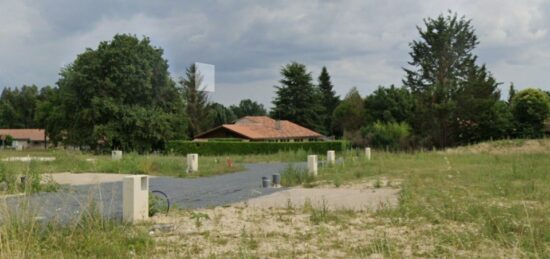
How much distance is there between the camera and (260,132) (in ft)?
161

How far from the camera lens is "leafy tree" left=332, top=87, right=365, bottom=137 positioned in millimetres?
56697

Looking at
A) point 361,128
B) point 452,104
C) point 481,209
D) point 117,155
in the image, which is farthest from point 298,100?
point 481,209

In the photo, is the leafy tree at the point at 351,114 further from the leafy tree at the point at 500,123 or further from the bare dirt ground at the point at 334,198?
the bare dirt ground at the point at 334,198

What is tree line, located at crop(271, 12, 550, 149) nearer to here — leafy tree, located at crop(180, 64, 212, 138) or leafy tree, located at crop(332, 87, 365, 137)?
leafy tree, located at crop(332, 87, 365, 137)

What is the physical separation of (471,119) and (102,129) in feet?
104

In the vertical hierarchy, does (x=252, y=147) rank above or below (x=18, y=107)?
below

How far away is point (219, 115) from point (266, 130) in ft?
78.2

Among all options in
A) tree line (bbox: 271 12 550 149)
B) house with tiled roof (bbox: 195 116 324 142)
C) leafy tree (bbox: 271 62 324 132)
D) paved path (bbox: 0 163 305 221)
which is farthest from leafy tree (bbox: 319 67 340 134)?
paved path (bbox: 0 163 305 221)

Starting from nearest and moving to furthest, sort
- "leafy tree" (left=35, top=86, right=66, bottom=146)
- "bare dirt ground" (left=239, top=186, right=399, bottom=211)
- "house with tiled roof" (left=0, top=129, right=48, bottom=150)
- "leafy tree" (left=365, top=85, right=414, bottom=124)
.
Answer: "bare dirt ground" (left=239, top=186, right=399, bottom=211), "leafy tree" (left=35, top=86, right=66, bottom=146), "leafy tree" (left=365, top=85, right=414, bottom=124), "house with tiled roof" (left=0, top=129, right=48, bottom=150)

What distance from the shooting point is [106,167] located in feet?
63.1

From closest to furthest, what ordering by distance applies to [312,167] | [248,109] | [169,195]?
[169,195]
[312,167]
[248,109]

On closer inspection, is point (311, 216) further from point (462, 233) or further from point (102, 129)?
point (102, 129)

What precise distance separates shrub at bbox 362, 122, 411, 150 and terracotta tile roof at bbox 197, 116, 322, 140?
10.1 m

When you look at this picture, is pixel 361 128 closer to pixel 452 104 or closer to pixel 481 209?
pixel 452 104
